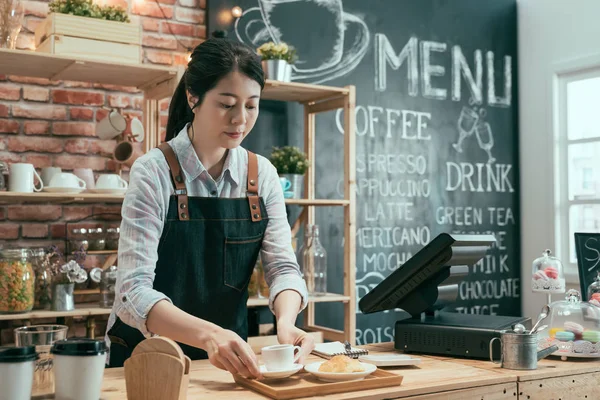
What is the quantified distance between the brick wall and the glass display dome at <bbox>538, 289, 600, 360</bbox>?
219 centimetres

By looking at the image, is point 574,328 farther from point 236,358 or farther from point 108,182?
point 108,182

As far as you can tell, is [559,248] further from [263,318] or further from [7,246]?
[7,246]

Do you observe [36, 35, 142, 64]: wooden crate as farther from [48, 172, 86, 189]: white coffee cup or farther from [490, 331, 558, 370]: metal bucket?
[490, 331, 558, 370]: metal bucket

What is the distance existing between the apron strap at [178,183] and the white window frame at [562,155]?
343 centimetres

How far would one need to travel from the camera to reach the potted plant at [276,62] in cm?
365

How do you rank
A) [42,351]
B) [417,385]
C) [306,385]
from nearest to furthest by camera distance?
[42,351], [306,385], [417,385]

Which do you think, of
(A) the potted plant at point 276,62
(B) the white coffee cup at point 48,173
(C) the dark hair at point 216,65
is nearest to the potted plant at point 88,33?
(B) the white coffee cup at point 48,173

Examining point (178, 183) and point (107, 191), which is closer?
point (178, 183)

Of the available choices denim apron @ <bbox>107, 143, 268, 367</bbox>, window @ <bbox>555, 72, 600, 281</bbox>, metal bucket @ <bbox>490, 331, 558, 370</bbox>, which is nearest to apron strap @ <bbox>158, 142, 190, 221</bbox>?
denim apron @ <bbox>107, 143, 268, 367</bbox>

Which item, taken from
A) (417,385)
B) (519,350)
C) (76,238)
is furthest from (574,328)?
(76,238)

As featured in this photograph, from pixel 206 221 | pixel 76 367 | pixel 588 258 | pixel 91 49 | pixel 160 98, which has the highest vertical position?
pixel 91 49

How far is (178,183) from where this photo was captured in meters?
2.13

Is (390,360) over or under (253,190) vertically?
under

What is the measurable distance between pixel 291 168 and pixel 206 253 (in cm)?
157
